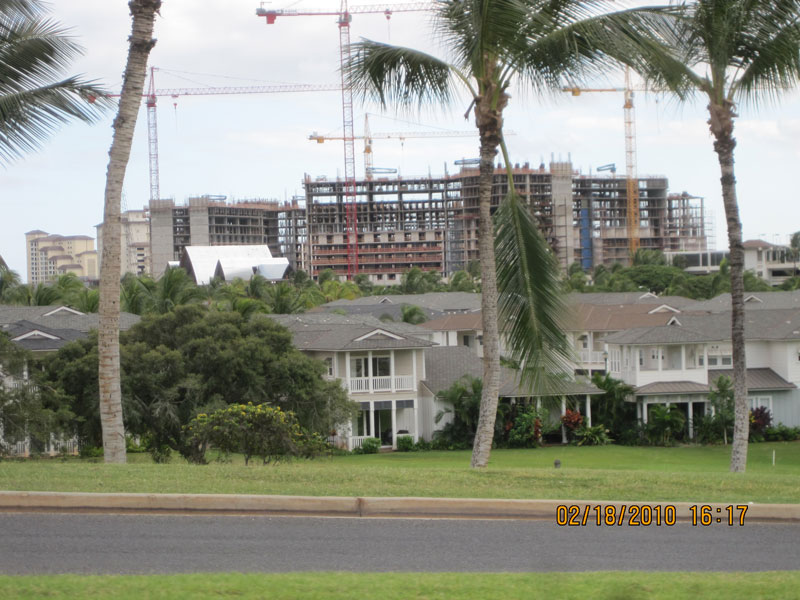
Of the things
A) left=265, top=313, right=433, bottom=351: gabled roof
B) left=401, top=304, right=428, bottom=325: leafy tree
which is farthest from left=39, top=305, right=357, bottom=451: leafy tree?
left=401, top=304, right=428, bottom=325: leafy tree

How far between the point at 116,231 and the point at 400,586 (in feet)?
32.2

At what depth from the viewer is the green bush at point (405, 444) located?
42625 millimetres

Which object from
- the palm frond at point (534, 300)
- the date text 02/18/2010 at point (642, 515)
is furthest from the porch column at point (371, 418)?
the date text 02/18/2010 at point (642, 515)

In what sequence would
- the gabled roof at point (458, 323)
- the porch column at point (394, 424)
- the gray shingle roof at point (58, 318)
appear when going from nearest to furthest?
the gray shingle roof at point (58, 318) < the porch column at point (394, 424) < the gabled roof at point (458, 323)

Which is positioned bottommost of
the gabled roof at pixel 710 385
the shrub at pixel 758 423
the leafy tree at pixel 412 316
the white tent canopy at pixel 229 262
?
the shrub at pixel 758 423

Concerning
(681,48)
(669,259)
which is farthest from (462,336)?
(669,259)

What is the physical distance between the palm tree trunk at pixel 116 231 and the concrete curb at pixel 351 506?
4.83m

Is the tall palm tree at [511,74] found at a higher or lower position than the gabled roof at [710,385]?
higher

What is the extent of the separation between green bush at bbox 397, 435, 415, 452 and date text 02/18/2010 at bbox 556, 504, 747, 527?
32.3 metres

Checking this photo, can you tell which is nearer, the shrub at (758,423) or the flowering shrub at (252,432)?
the flowering shrub at (252,432)

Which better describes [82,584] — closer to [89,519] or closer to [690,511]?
[89,519]

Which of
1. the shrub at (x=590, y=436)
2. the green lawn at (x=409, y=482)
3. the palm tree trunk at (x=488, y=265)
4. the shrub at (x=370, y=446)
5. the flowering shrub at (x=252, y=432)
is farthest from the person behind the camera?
the shrub at (x=590, y=436)

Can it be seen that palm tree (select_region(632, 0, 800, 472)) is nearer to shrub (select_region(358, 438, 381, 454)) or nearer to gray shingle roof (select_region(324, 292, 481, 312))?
shrub (select_region(358, 438, 381, 454))

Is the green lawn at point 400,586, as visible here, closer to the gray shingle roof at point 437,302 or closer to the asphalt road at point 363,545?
the asphalt road at point 363,545
